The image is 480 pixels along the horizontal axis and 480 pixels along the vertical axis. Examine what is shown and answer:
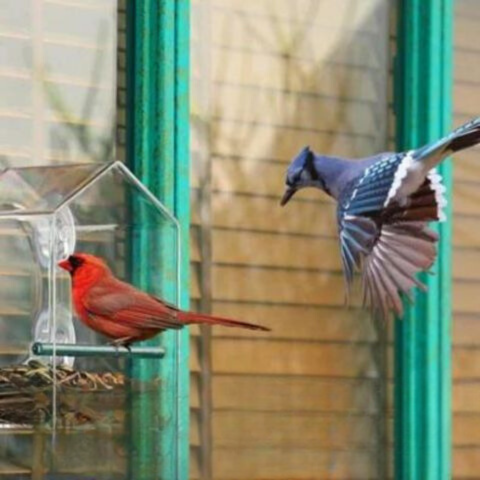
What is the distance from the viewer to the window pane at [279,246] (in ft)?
19.8

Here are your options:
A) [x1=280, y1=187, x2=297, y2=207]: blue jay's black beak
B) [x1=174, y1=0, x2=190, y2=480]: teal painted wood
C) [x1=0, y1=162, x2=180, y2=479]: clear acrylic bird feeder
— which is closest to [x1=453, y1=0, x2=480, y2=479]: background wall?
[x1=280, y1=187, x2=297, y2=207]: blue jay's black beak

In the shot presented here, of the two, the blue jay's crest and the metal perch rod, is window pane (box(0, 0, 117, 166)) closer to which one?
the blue jay's crest

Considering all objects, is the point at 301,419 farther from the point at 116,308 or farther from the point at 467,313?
the point at 116,308

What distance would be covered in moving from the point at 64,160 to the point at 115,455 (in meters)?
1.11

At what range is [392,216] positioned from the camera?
506cm

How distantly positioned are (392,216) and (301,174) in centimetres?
62

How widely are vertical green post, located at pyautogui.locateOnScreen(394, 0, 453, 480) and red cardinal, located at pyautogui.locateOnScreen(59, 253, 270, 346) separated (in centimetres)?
160

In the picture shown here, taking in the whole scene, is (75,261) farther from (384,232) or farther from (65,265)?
(384,232)

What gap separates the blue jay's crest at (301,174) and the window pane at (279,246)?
0.31 metres

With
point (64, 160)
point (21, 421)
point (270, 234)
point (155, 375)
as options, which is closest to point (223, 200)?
point (270, 234)

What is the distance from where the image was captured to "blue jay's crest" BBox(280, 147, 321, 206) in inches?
217

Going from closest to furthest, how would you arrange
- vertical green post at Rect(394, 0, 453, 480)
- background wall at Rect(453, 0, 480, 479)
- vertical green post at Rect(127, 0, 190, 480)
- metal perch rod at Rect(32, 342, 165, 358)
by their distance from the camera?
metal perch rod at Rect(32, 342, 165, 358), vertical green post at Rect(127, 0, 190, 480), vertical green post at Rect(394, 0, 453, 480), background wall at Rect(453, 0, 480, 479)

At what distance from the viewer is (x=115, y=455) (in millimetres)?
4855

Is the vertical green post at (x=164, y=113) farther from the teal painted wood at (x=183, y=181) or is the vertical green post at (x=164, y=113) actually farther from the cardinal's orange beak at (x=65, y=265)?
the cardinal's orange beak at (x=65, y=265)
